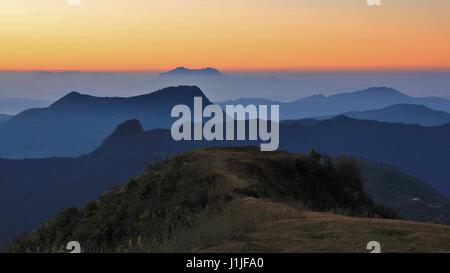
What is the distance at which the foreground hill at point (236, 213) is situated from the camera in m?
9.74

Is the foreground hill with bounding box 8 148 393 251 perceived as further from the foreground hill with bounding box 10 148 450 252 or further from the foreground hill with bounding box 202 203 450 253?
the foreground hill with bounding box 202 203 450 253

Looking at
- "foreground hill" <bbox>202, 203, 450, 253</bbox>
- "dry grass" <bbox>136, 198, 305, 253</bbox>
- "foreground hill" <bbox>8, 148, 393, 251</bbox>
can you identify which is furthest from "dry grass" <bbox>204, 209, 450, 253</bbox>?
"foreground hill" <bbox>8, 148, 393, 251</bbox>

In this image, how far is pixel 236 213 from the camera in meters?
13.0

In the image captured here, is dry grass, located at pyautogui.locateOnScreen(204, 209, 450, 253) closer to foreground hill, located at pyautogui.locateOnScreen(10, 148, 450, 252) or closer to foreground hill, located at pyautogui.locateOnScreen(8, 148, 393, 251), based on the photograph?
foreground hill, located at pyautogui.locateOnScreen(10, 148, 450, 252)

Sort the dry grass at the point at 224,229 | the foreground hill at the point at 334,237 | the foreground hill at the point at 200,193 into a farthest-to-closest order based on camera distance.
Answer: the foreground hill at the point at 200,193
the dry grass at the point at 224,229
the foreground hill at the point at 334,237

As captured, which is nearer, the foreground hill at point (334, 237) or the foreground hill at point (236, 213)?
the foreground hill at point (334, 237)

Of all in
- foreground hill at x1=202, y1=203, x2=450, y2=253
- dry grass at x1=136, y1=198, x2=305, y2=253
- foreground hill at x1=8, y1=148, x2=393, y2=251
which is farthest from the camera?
foreground hill at x1=8, y1=148, x2=393, y2=251

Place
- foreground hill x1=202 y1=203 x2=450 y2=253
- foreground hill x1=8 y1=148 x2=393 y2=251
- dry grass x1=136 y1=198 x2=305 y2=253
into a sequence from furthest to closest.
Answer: foreground hill x1=8 y1=148 x2=393 y2=251, dry grass x1=136 y1=198 x2=305 y2=253, foreground hill x1=202 y1=203 x2=450 y2=253

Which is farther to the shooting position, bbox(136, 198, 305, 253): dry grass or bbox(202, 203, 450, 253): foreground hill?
bbox(136, 198, 305, 253): dry grass

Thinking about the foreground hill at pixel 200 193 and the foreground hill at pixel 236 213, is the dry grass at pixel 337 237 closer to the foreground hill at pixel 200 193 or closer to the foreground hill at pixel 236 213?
the foreground hill at pixel 236 213

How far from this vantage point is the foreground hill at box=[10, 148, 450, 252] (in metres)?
9.74

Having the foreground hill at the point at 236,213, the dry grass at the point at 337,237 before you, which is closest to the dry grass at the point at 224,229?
the foreground hill at the point at 236,213

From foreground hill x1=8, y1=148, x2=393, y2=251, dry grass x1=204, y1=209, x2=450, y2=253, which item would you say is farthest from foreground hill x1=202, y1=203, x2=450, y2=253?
foreground hill x1=8, y1=148, x2=393, y2=251
